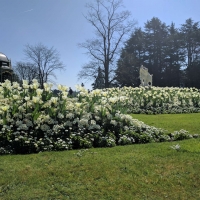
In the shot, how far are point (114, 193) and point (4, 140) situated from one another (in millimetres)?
2543

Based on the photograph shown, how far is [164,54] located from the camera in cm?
4353

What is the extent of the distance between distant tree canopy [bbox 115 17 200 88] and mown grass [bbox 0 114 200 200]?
34145 mm

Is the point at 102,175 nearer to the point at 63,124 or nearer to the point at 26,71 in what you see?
the point at 63,124

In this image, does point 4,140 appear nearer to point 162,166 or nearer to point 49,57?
point 162,166

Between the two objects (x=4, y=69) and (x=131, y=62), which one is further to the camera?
(x=131, y=62)

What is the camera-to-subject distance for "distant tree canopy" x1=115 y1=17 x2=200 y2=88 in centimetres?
4009

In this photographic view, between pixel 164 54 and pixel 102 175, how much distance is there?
4279 centimetres

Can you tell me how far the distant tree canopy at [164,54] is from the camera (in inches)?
1578

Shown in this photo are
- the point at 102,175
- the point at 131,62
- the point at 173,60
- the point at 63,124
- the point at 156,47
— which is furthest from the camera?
the point at 156,47

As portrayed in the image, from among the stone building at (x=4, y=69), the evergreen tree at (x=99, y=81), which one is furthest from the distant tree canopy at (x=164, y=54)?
the stone building at (x=4, y=69)

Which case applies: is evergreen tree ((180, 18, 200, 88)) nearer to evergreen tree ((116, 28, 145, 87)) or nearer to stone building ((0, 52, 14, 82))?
evergreen tree ((116, 28, 145, 87))

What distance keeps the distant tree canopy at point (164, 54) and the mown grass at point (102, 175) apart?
34.1 metres

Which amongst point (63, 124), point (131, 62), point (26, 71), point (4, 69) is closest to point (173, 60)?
point (131, 62)

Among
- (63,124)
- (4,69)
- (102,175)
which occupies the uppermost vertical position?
(4,69)
